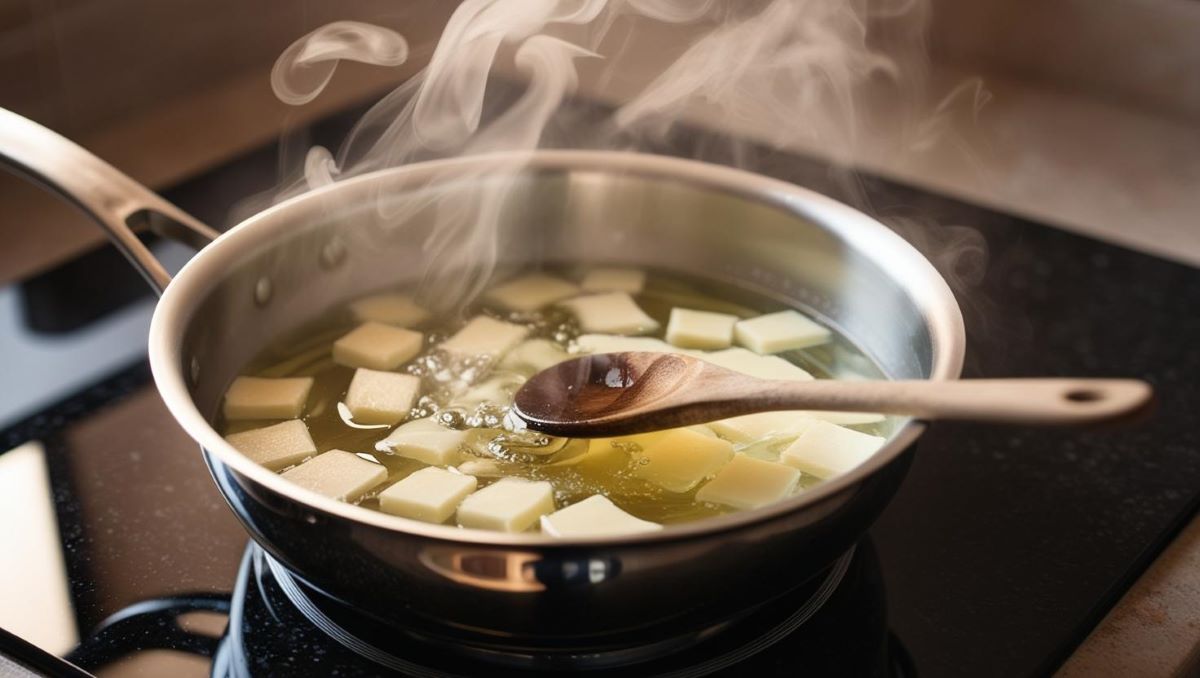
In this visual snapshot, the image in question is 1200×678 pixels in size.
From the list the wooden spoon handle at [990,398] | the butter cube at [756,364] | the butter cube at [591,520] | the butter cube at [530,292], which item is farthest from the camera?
the butter cube at [530,292]

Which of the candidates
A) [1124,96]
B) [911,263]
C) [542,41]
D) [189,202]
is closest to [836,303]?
[911,263]

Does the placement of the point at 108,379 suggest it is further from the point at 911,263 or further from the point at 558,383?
the point at 911,263

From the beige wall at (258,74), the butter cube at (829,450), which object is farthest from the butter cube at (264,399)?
the beige wall at (258,74)

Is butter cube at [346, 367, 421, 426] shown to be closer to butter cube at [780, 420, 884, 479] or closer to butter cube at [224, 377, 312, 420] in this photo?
butter cube at [224, 377, 312, 420]

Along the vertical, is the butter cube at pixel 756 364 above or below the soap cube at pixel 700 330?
below

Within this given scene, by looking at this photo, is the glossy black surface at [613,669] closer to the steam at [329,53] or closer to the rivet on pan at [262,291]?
the rivet on pan at [262,291]

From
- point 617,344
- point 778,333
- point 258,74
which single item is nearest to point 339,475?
point 617,344
